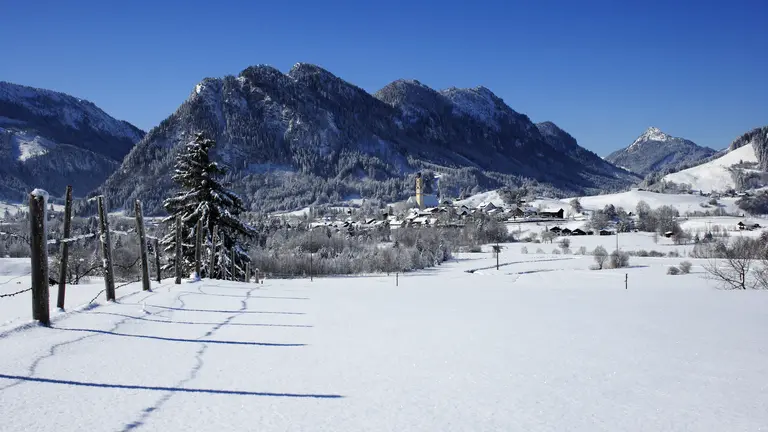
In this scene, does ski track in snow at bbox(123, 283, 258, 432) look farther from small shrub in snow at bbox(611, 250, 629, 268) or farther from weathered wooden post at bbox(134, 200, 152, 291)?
small shrub in snow at bbox(611, 250, 629, 268)

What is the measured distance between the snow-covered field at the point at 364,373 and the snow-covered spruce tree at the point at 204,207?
1889 centimetres

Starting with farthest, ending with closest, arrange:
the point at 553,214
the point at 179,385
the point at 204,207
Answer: the point at 553,214 < the point at 204,207 < the point at 179,385

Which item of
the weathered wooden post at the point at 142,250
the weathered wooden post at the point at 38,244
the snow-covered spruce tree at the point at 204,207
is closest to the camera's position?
the weathered wooden post at the point at 38,244

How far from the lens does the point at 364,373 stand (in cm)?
532

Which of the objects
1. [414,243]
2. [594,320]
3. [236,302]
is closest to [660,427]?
[594,320]

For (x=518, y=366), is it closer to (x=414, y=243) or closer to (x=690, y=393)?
Result: (x=690, y=393)

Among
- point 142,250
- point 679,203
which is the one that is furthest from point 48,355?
point 679,203

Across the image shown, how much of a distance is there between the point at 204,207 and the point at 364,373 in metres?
24.7

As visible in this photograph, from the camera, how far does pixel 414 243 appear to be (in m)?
108

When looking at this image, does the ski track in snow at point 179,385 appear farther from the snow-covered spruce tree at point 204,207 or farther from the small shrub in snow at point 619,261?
the small shrub in snow at point 619,261

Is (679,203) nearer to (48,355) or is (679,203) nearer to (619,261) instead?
(619,261)

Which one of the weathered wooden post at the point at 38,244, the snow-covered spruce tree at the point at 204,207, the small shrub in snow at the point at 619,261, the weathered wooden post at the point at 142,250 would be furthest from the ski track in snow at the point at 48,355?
the small shrub in snow at the point at 619,261

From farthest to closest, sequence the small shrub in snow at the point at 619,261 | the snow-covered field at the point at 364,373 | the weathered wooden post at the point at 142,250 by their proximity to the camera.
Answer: the small shrub in snow at the point at 619,261
the weathered wooden post at the point at 142,250
the snow-covered field at the point at 364,373

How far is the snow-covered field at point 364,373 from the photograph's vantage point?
3.95 meters
